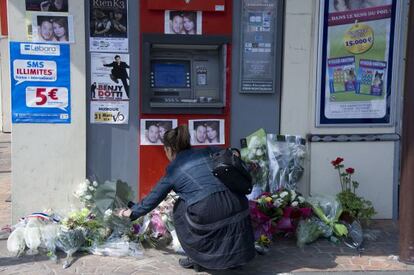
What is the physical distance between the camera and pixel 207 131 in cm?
535

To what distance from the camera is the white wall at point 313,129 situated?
5.36 metres

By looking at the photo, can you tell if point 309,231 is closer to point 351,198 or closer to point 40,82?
point 351,198

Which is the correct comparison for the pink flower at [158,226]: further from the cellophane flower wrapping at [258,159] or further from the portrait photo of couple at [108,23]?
the portrait photo of couple at [108,23]

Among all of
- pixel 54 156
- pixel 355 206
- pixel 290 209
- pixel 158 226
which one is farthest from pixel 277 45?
pixel 54 156

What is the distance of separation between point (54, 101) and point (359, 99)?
3.17 m

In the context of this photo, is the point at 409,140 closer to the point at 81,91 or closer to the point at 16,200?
the point at 81,91

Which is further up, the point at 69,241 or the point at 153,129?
the point at 153,129

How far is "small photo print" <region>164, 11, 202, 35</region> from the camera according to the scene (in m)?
5.14

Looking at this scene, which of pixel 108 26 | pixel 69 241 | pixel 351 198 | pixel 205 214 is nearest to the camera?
pixel 205 214

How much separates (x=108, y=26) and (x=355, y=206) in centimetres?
302

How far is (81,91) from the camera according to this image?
16.5 feet

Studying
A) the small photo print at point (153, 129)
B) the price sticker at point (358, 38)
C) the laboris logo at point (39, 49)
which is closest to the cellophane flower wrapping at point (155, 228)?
the small photo print at point (153, 129)

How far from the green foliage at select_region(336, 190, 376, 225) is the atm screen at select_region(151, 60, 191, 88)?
6.36ft

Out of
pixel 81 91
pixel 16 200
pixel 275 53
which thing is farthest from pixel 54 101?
pixel 275 53
